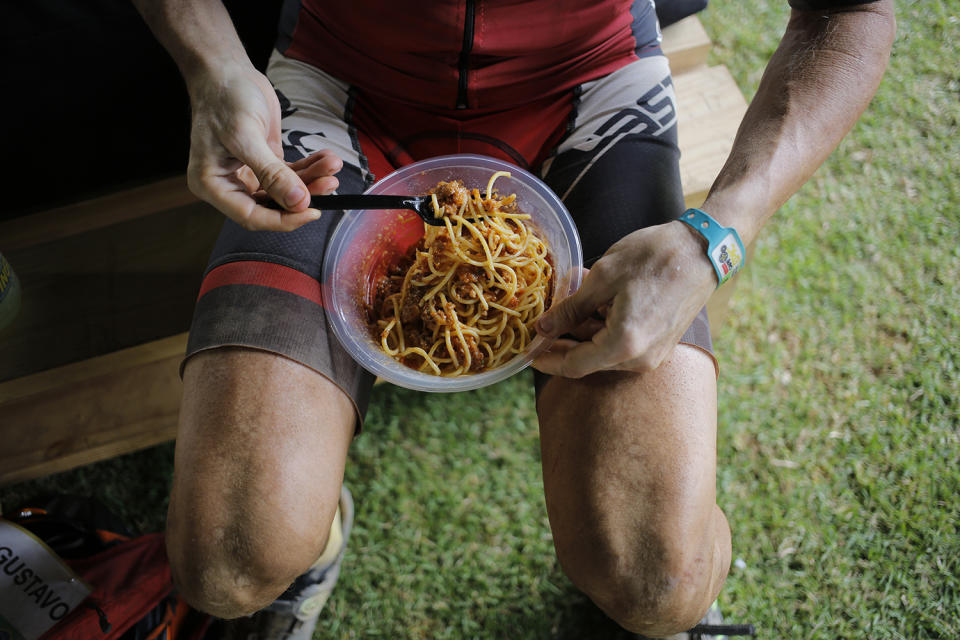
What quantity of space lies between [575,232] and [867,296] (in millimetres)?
1538

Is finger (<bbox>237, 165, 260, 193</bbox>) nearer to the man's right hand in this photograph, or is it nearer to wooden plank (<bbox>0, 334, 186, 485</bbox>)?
the man's right hand

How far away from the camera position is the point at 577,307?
1292 mm

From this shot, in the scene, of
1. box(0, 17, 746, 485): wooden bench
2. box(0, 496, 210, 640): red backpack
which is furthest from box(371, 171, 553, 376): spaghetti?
box(0, 496, 210, 640): red backpack

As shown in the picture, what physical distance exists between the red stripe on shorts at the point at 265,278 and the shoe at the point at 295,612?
79cm

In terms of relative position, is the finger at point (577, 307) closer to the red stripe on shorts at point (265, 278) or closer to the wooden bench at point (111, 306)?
the red stripe on shorts at point (265, 278)

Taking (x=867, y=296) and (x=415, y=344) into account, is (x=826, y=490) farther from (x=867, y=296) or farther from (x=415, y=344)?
(x=415, y=344)

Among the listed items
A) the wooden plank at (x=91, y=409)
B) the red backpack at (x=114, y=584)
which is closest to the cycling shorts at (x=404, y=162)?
the wooden plank at (x=91, y=409)

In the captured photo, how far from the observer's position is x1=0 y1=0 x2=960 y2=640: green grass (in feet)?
6.47

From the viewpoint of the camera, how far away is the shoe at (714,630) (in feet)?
5.73

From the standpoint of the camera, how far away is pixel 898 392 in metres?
2.24

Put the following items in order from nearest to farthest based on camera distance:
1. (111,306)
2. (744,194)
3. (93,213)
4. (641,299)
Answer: (641,299) → (744,194) → (111,306) → (93,213)

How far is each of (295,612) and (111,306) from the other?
39.7 inches

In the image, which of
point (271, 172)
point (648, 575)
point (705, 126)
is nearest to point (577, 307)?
point (648, 575)

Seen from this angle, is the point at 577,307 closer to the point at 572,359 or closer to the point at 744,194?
the point at 572,359
